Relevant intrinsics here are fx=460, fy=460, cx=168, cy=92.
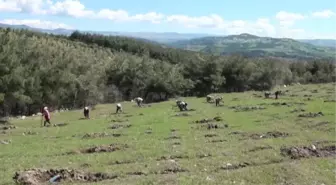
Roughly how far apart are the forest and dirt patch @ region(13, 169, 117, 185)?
47.6m

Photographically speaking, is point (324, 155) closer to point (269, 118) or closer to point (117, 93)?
point (269, 118)

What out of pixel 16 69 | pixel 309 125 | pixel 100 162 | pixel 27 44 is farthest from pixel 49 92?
pixel 100 162

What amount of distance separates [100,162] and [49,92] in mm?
62841

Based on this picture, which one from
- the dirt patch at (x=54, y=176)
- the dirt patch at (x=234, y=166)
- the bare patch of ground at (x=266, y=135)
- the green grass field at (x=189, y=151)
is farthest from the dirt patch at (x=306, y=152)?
the dirt patch at (x=54, y=176)

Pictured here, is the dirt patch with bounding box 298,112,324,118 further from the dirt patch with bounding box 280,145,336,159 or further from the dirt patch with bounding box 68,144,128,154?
the dirt patch with bounding box 68,144,128,154

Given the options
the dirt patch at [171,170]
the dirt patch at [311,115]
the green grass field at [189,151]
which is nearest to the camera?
the green grass field at [189,151]

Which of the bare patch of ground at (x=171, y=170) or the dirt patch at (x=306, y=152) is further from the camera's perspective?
the dirt patch at (x=306, y=152)

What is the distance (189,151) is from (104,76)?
8764 centimetres

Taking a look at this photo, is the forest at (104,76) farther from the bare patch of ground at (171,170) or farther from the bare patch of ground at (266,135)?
the bare patch of ground at (171,170)

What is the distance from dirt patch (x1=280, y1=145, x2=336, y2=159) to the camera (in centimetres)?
2850

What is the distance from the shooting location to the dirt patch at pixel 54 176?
22.1 m

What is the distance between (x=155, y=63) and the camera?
131625 mm

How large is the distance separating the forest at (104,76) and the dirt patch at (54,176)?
156 feet

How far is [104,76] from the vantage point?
11644 cm
